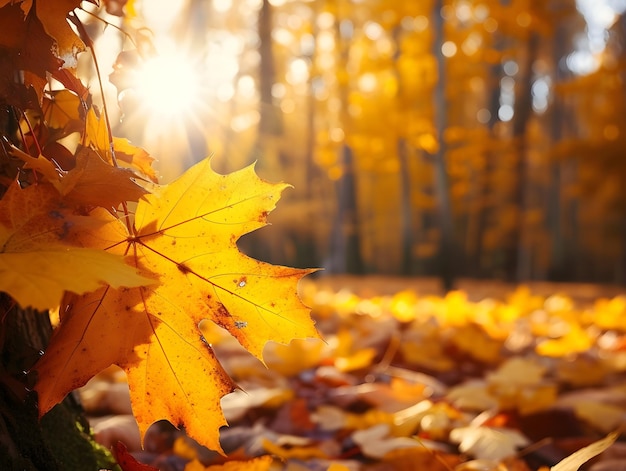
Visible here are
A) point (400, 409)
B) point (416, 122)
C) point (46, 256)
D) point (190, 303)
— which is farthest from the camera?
point (416, 122)

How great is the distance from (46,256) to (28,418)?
1.15 ft

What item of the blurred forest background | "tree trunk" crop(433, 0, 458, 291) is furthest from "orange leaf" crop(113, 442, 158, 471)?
"tree trunk" crop(433, 0, 458, 291)

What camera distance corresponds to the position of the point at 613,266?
2334 cm

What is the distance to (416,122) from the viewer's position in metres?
12.4

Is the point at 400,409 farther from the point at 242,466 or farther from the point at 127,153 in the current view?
the point at 127,153

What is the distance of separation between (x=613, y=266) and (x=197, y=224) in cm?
2566

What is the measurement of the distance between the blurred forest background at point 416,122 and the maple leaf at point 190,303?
4.10 meters

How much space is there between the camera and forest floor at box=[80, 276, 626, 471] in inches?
41.7

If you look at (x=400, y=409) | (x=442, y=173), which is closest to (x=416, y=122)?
(x=442, y=173)

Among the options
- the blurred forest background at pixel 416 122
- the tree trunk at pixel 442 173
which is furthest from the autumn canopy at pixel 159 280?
the tree trunk at pixel 442 173

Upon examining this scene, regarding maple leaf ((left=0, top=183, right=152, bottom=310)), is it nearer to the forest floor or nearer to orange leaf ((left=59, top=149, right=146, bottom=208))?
orange leaf ((left=59, top=149, right=146, bottom=208))

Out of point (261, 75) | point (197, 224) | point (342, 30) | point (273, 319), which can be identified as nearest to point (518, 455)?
point (273, 319)

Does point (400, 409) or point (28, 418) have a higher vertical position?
point (28, 418)

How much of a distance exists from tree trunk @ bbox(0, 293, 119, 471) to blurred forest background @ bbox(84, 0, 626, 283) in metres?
3.94
